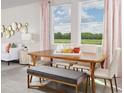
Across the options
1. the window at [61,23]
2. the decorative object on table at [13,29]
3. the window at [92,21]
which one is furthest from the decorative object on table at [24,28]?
the window at [92,21]

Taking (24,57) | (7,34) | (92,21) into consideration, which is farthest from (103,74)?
(7,34)

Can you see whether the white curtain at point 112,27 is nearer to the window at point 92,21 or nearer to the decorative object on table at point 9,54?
the window at point 92,21

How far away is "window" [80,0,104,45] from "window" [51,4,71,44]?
53 cm

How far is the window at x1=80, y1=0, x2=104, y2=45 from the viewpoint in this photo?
15.9ft

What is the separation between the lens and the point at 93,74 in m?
2.91

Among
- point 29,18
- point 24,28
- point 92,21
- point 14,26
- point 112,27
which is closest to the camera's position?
point 112,27

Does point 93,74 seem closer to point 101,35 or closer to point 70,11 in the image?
point 101,35

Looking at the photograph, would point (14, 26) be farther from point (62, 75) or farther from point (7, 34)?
point (62, 75)

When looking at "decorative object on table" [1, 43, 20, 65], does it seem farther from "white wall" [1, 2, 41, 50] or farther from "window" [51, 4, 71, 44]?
"window" [51, 4, 71, 44]

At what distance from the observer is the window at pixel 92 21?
485 cm

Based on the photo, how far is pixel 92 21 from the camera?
5.09 metres

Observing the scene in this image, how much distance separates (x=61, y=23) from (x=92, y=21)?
1.17 meters

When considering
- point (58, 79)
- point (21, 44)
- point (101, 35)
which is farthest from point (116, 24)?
point (21, 44)

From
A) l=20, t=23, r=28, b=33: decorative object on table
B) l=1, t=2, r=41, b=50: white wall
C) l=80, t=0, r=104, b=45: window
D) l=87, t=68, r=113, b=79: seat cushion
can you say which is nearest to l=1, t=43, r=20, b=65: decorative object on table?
l=1, t=2, r=41, b=50: white wall
